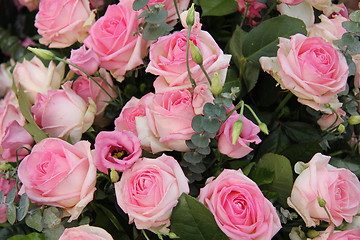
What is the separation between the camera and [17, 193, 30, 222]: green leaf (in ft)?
1.66

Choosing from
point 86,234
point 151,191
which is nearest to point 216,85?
point 151,191

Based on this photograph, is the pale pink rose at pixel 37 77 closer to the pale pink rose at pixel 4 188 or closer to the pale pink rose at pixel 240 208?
the pale pink rose at pixel 4 188

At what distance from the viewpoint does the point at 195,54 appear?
421mm

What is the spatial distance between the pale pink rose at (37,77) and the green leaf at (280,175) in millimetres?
398

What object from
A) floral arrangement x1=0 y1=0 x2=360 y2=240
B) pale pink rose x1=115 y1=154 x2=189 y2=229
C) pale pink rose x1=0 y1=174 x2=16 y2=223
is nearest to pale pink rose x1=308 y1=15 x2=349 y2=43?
floral arrangement x1=0 y1=0 x2=360 y2=240

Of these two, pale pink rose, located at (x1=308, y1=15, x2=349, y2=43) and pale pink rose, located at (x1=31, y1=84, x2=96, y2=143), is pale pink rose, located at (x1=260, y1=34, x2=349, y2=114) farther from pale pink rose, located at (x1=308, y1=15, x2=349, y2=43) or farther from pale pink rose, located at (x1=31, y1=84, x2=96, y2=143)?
pale pink rose, located at (x1=31, y1=84, x2=96, y2=143)

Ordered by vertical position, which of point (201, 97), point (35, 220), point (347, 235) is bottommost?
point (347, 235)

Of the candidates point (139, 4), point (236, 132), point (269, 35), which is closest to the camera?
point (236, 132)

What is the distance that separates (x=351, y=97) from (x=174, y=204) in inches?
14.7

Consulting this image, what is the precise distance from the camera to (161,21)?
50cm

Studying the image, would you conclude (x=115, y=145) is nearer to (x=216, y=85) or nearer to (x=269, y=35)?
(x=216, y=85)

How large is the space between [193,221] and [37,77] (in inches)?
16.0

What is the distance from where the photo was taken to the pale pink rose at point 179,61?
0.46 m

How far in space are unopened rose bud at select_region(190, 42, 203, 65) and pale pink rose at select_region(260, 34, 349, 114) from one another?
156 mm
